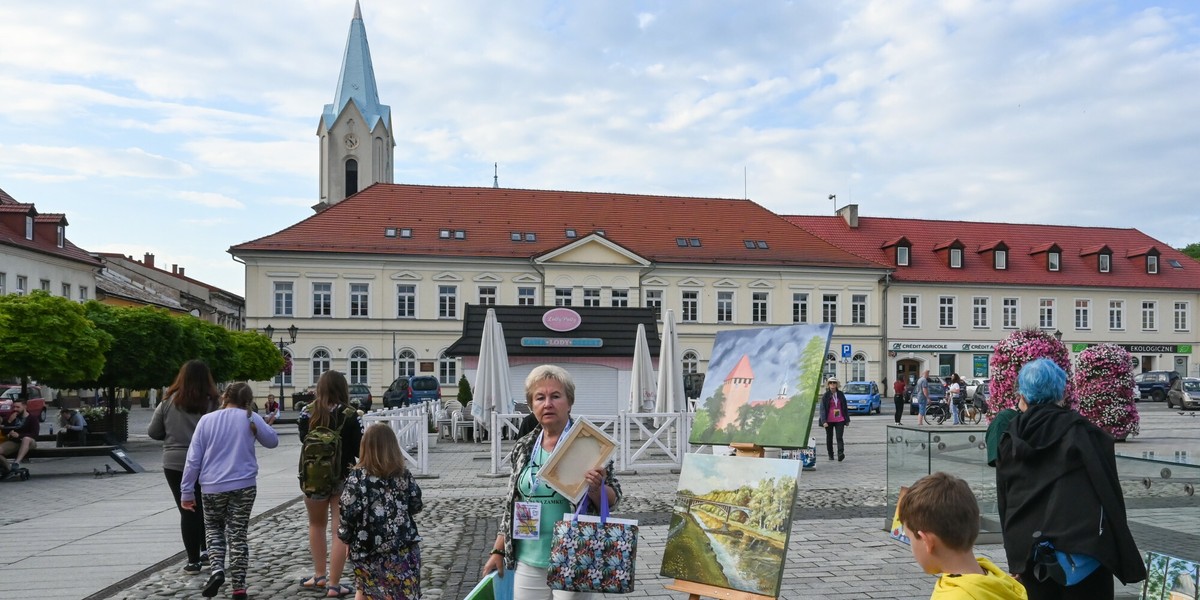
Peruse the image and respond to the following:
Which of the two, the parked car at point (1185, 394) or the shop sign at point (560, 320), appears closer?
the shop sign at point (560, 320)

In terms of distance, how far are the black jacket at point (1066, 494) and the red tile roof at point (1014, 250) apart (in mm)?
49698

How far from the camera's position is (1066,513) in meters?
4.17

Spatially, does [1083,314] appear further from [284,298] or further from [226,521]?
[226,521]

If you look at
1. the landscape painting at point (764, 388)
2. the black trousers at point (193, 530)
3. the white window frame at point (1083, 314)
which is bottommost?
the black trousers at point (193, 530)

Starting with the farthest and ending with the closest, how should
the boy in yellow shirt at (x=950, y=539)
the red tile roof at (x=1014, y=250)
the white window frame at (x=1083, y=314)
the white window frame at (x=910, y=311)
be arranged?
1. the white window frame at (x=1083, y=314)
2. the red tile roof at (x=1014, y=250)
3. the white window frame at (x=910, y=311)
4. the boy in yellow shirt at (x=950, y=539)

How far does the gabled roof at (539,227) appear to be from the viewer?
46844mm

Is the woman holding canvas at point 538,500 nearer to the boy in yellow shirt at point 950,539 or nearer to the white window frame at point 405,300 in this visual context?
the boy in yellow shirt at point 950,539

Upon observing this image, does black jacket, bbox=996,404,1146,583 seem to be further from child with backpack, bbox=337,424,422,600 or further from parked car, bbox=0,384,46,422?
parked car, bbox=0,384,46,422

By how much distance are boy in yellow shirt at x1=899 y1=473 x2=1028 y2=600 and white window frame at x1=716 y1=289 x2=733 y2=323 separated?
154 ft

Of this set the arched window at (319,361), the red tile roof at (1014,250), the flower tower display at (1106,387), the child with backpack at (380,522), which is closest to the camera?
the child with backpack at (380,522)

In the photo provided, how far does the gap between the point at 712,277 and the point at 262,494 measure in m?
37.9

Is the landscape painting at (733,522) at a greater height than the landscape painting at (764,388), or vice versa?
the landscape painting at (764,388)

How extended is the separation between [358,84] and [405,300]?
26.5 m

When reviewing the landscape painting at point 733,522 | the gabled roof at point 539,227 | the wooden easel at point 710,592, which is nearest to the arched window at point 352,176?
the gabled roof at point 539,227
